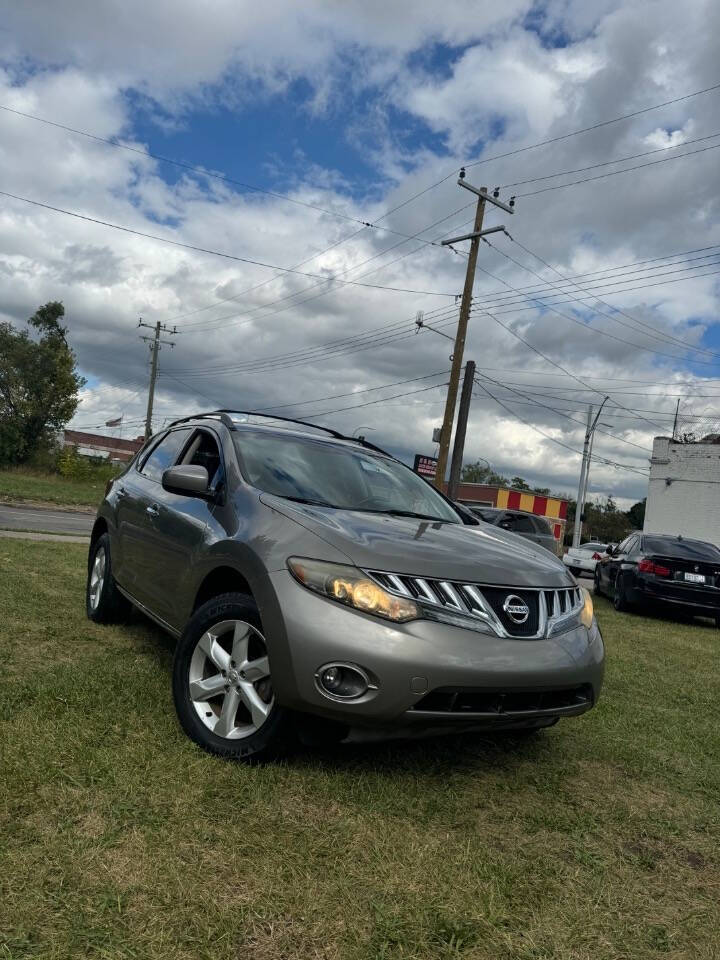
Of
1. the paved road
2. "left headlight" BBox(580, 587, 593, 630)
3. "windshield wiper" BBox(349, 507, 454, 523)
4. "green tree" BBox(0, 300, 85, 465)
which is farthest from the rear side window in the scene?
"green tree" BBox(0, 300, 85, 465)

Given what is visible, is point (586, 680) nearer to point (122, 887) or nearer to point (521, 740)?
point (521, 740)

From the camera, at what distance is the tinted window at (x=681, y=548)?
11.0 metres

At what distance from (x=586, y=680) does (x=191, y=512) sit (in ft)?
6.98

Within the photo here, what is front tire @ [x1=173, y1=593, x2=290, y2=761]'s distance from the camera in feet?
9.94

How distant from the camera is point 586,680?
324 cm

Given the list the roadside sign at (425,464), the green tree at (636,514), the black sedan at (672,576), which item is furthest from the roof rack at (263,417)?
the green tree at (636,514)

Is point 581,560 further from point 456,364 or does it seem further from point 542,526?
point 542,526

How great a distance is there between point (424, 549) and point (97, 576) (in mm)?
3436

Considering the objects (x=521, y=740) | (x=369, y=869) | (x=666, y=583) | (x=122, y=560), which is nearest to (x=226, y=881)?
(x=369, y=869)

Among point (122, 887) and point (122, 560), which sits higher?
point (122, 560)

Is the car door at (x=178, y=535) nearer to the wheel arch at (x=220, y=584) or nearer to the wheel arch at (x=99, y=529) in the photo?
the wheel arch at (x=220, y=584)

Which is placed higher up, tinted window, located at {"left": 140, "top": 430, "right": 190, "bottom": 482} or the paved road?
tinted window, located at {"left": 140, "top": 430, "right": 190, "bottom": 482}

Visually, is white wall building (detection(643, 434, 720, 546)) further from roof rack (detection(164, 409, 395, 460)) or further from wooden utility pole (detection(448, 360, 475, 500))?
roof rack (detection(164, 409, 395, 460))

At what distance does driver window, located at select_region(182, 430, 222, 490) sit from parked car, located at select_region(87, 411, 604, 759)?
1.7 inches
